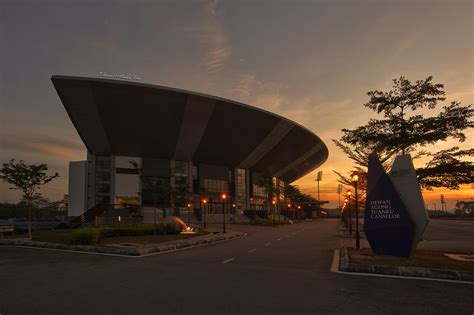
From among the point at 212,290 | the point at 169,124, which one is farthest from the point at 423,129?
the point at 169,124

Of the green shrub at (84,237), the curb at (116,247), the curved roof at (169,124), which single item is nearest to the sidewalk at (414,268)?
the curb at (116,247)

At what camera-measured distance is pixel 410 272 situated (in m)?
11.6

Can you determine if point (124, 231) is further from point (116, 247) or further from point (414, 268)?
point (414, 268)

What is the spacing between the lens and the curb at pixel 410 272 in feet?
36.2

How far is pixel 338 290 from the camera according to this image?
938cm

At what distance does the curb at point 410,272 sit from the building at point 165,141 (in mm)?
31356

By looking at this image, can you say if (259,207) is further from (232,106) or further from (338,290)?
(338,290)

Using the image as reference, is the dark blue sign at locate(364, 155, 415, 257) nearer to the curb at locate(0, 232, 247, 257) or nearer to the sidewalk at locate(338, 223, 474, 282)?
the sidewalk at locate(338, 223, 474, 282)

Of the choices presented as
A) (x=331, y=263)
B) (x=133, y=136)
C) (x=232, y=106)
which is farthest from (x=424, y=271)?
(x=133, y=136)

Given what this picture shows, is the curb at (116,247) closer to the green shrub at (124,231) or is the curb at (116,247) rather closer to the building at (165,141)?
the green shrub at (124,231)

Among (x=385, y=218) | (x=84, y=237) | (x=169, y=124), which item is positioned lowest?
(x=84, y=237)

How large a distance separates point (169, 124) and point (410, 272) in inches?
1965

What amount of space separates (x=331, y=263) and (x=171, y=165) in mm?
57605

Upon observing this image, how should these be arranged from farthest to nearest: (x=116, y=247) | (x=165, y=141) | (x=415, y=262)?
(x=165, y=141) → (x=116, y=247) → (x=415, y=262)
